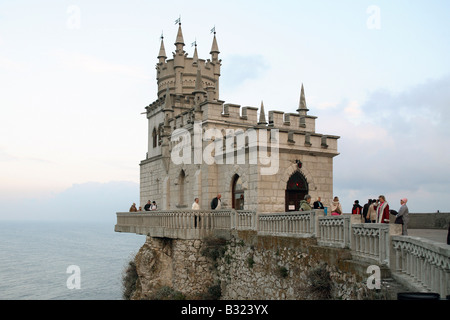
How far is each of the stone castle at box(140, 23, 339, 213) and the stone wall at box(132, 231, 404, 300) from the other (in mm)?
2189

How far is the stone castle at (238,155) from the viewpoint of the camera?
17.7 meters

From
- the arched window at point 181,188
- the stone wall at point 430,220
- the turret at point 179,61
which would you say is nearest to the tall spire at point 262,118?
the arched window at point 181,188

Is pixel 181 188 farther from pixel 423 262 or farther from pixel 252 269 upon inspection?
pixel 423 262

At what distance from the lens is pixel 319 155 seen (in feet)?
64.2

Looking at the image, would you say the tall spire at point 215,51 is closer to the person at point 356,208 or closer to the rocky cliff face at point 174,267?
the rocky cliff face at point 174,267

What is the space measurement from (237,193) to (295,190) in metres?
2.47

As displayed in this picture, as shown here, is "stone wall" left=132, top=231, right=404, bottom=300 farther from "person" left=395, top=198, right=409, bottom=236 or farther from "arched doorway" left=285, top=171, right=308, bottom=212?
"arched doorway" left=285, top=171, right=308, bottom=212

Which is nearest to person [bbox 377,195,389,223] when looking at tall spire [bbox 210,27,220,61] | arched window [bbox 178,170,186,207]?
arched window [bbox 178,170,186,207]

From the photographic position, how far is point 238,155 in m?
18.7

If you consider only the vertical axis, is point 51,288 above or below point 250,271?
below

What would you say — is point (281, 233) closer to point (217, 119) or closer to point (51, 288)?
point (217, 119)
